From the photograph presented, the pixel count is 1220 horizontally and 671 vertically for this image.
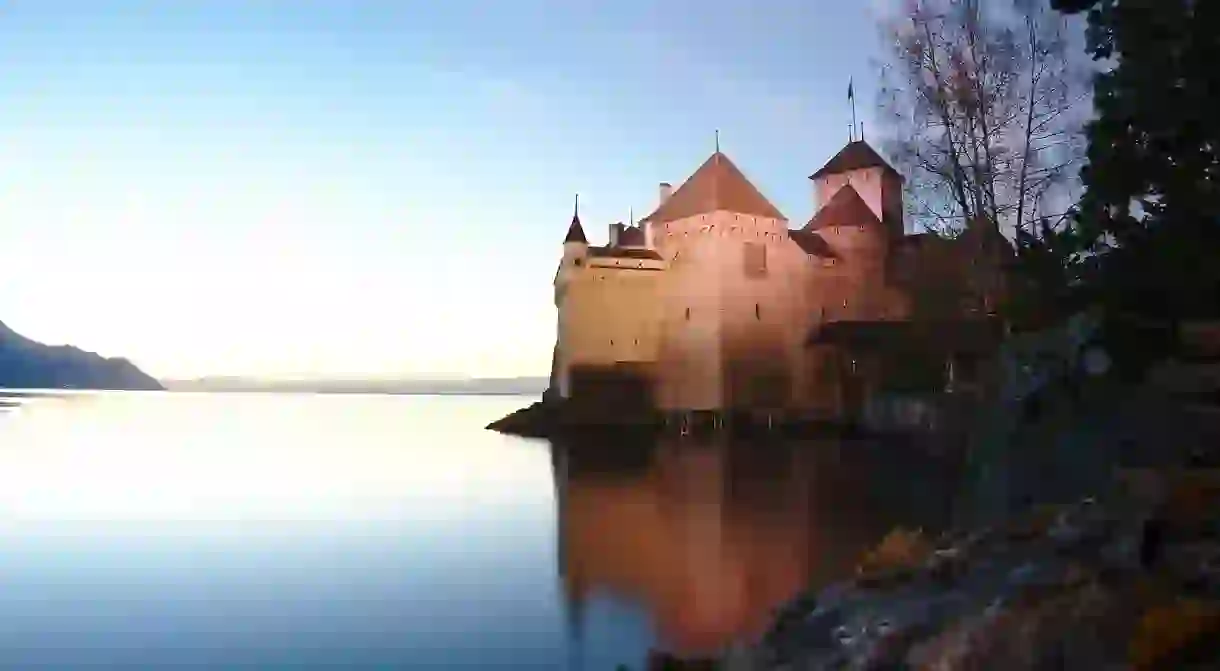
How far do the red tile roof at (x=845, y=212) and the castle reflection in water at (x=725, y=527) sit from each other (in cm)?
1795

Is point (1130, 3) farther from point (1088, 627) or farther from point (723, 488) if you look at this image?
point (723, 488)

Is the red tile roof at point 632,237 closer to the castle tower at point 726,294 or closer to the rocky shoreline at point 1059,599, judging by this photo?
the castle tower at point 726,294

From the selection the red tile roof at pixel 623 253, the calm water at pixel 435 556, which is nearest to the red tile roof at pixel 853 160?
the red tile roof at pixel 623 253

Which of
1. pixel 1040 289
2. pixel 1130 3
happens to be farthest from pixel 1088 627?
pixel 1130 3

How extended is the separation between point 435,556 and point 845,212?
3047cm

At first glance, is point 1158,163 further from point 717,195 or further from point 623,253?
point 623,253

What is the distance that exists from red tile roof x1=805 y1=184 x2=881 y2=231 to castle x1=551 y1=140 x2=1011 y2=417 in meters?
0.06

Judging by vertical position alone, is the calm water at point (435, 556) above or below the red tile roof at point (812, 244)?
below

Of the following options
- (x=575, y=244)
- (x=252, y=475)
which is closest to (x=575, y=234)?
(x=575, y=244)

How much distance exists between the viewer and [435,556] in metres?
13.6

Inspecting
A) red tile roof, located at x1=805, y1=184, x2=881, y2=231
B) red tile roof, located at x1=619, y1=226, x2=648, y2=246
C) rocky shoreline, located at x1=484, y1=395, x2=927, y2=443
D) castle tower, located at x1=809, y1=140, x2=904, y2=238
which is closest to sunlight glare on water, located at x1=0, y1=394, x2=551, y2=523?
Answer: rocky shoreline, located at x1=484, y1=395, x2=927, y2=443

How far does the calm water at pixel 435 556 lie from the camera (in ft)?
28.3

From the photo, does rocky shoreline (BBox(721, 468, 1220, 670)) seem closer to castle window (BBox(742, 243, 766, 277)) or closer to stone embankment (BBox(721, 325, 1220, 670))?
stone embankment (BBox(721, 325, 1220, 670))

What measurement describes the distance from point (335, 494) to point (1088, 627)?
20.4m
